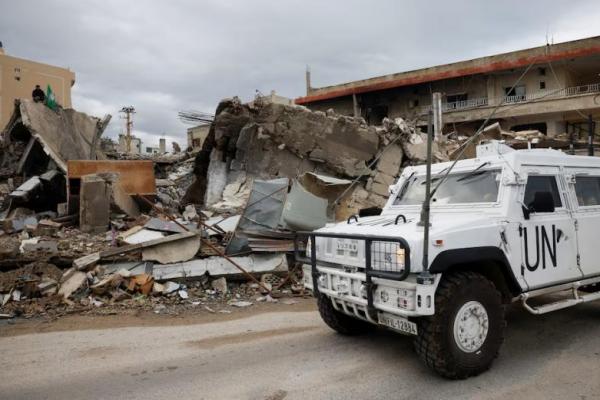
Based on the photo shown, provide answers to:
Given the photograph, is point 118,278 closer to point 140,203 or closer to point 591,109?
point 140,203

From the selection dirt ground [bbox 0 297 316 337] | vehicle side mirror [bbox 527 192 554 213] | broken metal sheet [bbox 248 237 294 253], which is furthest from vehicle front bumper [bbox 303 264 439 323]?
broken metal sheet [bbox 248 237 294 253]

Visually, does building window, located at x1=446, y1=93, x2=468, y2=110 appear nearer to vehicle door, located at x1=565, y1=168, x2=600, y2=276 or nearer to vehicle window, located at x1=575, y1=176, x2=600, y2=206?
vehicle window, located at x1=575, y1=176, x2=600, y2=206

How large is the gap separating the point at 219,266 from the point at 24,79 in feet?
117

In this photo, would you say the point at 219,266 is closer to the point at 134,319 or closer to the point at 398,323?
the point at 134,319

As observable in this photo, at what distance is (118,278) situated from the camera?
25.1 ft

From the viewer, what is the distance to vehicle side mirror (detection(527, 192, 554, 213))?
4703 millimetres

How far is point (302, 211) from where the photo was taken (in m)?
9.24

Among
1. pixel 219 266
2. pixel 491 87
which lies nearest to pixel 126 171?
pixel 219 266

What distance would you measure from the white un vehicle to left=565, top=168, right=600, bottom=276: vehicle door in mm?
13

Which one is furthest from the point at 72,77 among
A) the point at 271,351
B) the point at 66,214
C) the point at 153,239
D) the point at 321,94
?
the point at 271,351

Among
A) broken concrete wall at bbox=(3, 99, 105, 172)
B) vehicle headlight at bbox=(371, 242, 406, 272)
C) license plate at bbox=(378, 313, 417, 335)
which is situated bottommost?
license plate at bbox=(378, 313, 417, 335)

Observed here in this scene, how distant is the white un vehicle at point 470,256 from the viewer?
393cm

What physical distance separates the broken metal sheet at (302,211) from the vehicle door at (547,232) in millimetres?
4898

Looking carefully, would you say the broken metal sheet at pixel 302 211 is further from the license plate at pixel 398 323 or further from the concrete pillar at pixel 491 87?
the concrete pillar at pixel 491 87
